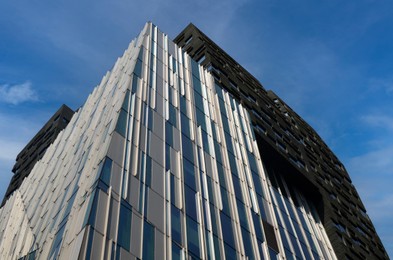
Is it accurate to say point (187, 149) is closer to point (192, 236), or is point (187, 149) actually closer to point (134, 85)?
point (134, 85)

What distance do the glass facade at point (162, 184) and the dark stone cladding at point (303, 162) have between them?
6114 mm

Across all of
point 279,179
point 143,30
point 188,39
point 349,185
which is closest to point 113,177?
point 143,30

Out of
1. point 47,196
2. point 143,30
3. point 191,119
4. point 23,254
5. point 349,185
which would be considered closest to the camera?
point 23,254

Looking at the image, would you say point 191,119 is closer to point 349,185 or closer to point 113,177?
point 113,177

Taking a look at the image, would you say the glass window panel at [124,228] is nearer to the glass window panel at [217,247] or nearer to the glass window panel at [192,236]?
the glass window panel at [192,236]

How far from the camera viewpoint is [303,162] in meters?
53.2

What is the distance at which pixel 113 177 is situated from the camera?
20609 millimetres

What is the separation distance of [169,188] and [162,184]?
1.69ft

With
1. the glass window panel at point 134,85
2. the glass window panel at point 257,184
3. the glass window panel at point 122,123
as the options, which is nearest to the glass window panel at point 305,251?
the glass window panel at point 257,184

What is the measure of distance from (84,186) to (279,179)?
95.7 ft

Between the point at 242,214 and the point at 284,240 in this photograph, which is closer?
the point at 242,214

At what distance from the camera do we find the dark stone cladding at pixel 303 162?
47375 mm

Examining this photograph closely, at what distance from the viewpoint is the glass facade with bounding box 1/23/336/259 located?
19.1 m

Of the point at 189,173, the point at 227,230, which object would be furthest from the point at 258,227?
the point at 189,173
